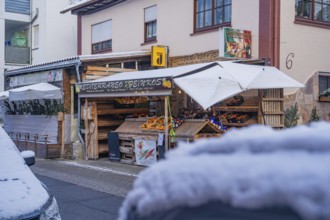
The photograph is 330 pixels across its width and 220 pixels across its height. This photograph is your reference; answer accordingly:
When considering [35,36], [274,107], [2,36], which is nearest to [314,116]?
[274,107]

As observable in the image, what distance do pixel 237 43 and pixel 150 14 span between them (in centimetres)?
526

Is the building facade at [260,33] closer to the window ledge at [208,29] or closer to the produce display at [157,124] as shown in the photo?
the window ledge at [208,29]

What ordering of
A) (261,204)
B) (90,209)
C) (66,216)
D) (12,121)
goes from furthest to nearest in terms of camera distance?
1. (12,121)
2. (90,209)
3. (66,216)
4. (261,204)

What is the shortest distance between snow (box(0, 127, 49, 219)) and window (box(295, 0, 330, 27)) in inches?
386

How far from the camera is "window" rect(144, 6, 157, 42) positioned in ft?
54.8

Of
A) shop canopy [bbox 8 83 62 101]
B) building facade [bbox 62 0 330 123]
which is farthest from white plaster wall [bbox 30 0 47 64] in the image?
building facade [bbox 62 0 330 123]

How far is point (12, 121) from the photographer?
63.1 ft

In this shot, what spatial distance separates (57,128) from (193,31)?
17.9 ft

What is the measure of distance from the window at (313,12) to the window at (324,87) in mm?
1513

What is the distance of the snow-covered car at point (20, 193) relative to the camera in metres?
4.53

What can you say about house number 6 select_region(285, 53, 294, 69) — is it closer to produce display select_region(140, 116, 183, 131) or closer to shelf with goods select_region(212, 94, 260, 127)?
shelf with goods select_region(212, 94, 260, 127)

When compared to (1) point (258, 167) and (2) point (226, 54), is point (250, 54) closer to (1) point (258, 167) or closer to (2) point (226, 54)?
(2) point (226, 54)

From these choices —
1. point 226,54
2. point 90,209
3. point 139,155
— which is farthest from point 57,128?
point 90,209

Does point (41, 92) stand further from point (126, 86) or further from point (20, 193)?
point (20, 193)
